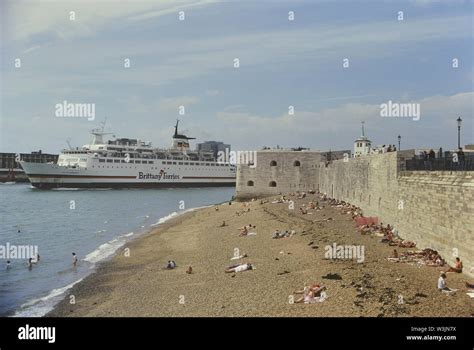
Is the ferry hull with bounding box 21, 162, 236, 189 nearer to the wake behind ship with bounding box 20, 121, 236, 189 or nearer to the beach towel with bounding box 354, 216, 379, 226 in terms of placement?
the wake behind ship with bounding box 20, 121, 236, 189

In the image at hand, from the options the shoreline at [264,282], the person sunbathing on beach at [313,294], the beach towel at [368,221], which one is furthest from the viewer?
the beach towel at [368,221]

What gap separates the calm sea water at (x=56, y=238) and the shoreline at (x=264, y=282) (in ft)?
2.65

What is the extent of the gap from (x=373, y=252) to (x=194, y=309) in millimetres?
5601

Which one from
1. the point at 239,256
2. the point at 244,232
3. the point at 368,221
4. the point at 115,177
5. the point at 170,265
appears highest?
the point at 115,177

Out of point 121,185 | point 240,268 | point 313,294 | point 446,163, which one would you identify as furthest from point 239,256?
point 121,185

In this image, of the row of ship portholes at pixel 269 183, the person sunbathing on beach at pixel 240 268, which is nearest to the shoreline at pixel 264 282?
the person sunbathing on beach at pixel 240 268

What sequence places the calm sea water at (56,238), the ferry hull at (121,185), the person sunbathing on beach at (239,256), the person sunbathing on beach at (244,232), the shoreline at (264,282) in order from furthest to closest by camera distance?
the ferry hull at (121,185)
the person sunbathing on beach at (244,232)
the person sunbathing on beach at (239,256)
the calm sea water at (56,238)
the shoreline at (264,282)

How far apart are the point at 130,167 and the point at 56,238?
168 ft

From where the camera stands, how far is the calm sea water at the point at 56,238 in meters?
15.2

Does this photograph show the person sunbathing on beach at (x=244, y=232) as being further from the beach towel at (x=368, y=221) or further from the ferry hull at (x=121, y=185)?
the ferry hull at (x=121, y=185)

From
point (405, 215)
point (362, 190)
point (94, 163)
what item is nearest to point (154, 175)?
point (94, 163)

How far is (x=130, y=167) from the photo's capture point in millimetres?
77125

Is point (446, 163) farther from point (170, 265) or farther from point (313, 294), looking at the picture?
point (170, 265)
